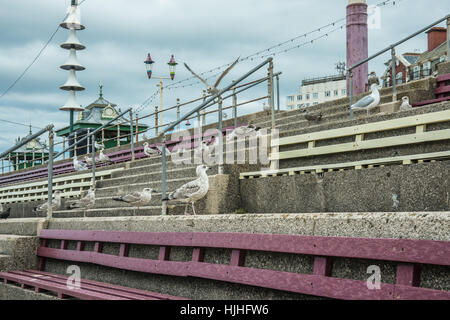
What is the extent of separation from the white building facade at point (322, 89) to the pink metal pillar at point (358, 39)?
233ft

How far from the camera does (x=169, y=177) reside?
27.0ft

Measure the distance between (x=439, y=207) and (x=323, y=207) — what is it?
1.34 metres

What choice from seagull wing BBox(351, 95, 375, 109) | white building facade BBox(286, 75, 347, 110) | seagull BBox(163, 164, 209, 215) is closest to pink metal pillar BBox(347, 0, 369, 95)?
seagull wing BBox(351, 95, 375, 109)

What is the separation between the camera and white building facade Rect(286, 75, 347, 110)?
85.9m

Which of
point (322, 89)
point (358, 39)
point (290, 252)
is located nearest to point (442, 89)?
point (358, 39)

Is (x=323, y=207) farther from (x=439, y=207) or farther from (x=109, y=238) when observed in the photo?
Result: (x=109, y=238)

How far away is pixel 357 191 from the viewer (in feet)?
17.2

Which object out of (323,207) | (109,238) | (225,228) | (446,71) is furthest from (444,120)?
(446,71)

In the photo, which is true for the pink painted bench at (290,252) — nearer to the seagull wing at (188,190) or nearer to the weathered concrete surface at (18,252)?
the seagull wing at (188,190)

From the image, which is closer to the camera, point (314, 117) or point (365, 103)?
point (365, 103)

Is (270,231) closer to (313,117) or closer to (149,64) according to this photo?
(313,117)

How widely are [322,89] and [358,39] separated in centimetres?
7871

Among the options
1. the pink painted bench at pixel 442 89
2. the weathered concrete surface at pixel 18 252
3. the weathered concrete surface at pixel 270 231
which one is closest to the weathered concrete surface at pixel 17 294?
the weathered concrete surface at pixel 18 252

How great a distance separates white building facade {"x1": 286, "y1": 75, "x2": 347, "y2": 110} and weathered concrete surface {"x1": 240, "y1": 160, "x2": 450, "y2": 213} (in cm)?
7860
